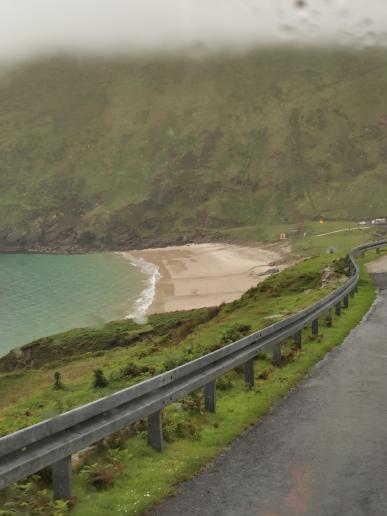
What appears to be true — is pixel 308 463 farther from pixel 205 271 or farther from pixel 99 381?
pixel 205 271

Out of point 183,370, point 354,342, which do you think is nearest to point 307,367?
point 354,342

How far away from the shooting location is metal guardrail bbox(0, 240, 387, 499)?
6.18m

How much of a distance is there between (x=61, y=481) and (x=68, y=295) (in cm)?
8190

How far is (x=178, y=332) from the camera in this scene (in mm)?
30344

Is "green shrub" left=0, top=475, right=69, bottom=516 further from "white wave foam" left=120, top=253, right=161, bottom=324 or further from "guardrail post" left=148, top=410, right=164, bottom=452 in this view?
"white wave foam" left=120, top=253, right=161, bottom=324

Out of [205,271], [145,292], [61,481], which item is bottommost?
[145,292]

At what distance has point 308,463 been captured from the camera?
8.01m

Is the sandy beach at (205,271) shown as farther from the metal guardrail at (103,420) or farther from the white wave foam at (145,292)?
the metal guardrail at (103,420)

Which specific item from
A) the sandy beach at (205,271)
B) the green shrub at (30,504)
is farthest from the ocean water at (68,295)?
the green shrub at (30,504)

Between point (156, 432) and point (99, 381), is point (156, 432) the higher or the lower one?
the higher one

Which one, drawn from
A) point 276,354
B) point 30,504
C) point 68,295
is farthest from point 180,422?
point 68,295

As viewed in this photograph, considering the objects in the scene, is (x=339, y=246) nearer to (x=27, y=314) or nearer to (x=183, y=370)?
(x=27, y=314)

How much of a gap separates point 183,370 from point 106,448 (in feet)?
5.94

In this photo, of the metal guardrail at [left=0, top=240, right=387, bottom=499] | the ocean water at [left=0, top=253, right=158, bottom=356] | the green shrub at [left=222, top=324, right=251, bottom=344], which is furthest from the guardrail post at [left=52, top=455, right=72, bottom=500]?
the ocean water at [left=0, top=253, right=158, bottom=356]
